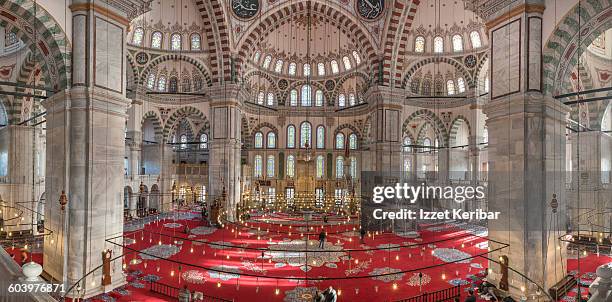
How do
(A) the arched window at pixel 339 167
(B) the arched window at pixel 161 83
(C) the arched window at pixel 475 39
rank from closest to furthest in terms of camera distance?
(C) the arched window at pixel 475 39
(B) the arched window at pixel 161 83
(A) the arched window at pixel 339 167

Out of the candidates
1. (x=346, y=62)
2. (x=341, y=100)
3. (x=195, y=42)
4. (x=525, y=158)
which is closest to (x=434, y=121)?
(x=341, y=100)

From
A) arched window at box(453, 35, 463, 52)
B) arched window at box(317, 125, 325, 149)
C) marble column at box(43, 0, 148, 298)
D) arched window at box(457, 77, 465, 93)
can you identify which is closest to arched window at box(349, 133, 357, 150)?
arched window at box(317, 125, 325, 149)

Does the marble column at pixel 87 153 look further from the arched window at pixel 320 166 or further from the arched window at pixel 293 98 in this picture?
the arched window at pixel 320 166

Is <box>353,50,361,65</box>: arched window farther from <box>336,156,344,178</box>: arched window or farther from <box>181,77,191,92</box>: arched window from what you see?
<box>181,77,191,92</box>: arched window

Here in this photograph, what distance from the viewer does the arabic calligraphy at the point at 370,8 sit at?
60.3 feet

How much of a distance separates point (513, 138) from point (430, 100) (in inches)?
622

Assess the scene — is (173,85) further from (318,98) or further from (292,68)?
(318,98)

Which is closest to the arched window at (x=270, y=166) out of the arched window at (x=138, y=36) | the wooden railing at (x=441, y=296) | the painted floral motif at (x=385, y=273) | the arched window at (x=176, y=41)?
the arched window at (x=176, y=41)

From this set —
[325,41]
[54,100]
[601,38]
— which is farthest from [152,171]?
[601,38]

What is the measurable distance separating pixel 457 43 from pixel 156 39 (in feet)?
61.0

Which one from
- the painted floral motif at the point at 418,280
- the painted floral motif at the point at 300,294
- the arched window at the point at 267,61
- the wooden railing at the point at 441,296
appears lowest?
the painted floral motif at the point at 300,294

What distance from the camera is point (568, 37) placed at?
874 centimetres

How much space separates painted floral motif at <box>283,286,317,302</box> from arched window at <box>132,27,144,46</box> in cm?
1858

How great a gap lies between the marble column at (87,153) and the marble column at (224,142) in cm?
952
